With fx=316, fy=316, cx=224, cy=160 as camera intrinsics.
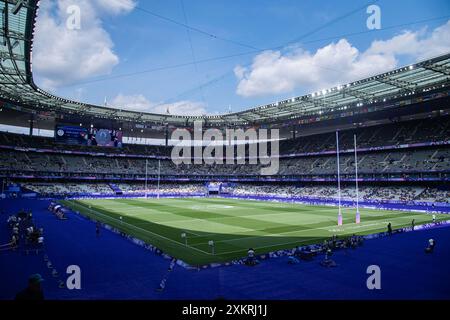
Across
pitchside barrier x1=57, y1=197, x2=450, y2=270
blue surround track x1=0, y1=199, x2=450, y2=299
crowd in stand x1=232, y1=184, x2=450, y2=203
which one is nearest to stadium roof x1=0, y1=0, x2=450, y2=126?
crowd in stand x1=232, y1=184, x2=450, y2=203

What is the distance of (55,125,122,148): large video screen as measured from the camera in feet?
245

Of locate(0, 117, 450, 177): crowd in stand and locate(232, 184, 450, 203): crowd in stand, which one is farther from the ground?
locate(0, 117, 450, 177): crowd in stand

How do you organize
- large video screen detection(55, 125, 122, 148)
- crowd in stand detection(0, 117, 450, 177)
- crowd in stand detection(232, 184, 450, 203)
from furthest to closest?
large video screen detection(55, 125, 122, 148) → crowd in stand detection(0, 117, 450, 177) → crowd in stand detection(232, 184, 450, 203)

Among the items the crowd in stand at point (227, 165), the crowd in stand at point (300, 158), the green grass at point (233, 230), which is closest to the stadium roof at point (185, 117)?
the crowd in stand at point (300, 158)

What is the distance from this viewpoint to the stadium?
1630cm

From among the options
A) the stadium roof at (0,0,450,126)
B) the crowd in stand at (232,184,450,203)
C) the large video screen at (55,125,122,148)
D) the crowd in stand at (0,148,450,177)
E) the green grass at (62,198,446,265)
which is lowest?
the green grass at (62,198,446,265)

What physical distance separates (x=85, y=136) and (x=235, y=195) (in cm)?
4034

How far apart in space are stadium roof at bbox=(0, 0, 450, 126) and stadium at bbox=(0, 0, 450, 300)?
307 mm

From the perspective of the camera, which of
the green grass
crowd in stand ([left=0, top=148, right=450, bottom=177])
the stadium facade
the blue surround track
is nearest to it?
the blue surround track

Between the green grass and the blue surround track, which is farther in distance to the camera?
the green grass

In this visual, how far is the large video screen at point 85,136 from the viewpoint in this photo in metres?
74.8

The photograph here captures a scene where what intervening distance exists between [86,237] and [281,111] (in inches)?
2120

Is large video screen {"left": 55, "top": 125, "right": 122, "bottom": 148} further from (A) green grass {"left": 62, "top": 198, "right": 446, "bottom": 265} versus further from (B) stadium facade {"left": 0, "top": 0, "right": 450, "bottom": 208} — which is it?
(A) green grass {"left": 62, "top": 198, "right": 446, "bottom": 265}
